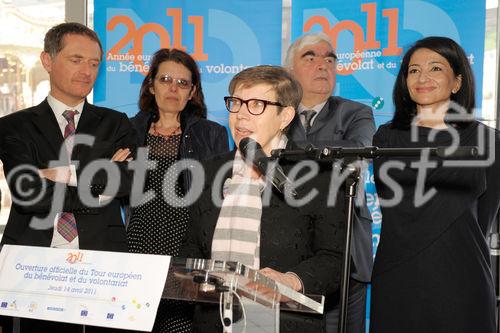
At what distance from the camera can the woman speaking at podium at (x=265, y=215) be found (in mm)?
2533

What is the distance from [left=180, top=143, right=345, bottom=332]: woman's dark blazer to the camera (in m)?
2.51

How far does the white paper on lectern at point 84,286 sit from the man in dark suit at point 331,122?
2.02 m

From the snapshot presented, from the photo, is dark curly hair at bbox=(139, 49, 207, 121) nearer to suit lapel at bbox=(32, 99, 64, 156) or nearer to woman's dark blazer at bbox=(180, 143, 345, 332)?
suit lapel at bbox=(32, 99, 64, 156)

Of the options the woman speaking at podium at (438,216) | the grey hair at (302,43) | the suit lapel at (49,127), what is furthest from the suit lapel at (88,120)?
the woman speaking at podium at (438,216)

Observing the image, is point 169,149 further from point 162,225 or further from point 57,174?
point 57,174

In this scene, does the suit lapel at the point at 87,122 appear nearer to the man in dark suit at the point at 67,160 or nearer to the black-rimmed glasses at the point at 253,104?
the man in dark suit at the point at 67,160

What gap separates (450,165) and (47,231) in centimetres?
197

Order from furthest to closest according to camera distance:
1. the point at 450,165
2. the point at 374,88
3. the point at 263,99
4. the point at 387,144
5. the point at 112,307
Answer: the point at 374,88
the point at 387,144
the point at 450,165
the point at 263,99
the point at 112,307

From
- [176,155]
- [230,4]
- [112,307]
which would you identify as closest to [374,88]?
[230,4]

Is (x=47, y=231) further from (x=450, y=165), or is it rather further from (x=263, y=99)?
(x=450, y=165)

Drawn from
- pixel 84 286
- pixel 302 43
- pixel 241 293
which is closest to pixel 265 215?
pixel 241 293

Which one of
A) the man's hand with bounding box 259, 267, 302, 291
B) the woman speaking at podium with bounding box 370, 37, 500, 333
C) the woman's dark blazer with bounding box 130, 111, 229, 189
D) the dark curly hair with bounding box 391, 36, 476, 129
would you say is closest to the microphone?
the man's hand with bounding box 259, 267, 302, 291

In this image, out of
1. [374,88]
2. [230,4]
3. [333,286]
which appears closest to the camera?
[333,286]

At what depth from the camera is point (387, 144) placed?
11.5 feet
